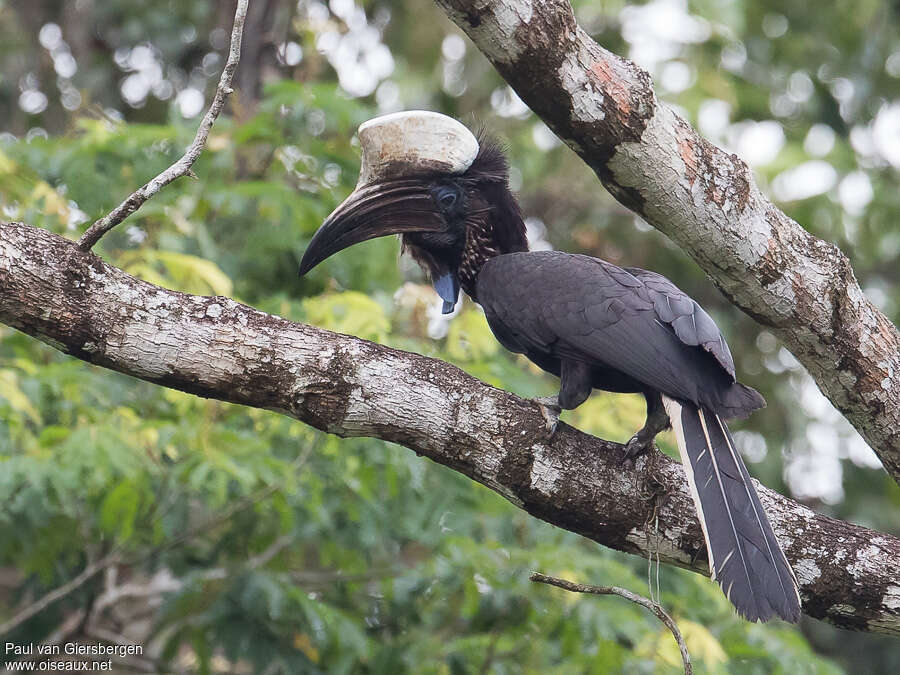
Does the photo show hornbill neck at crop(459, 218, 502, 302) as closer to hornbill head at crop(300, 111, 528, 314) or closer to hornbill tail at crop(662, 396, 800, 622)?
hornbill head at crop(300, 111, 528, 314)

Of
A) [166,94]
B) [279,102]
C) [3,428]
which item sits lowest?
[3,428]

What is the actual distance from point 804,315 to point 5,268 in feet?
6.59

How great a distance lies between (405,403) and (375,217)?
3.11 ft

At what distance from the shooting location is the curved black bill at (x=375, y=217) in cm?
331

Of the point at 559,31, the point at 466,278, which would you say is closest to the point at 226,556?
the point at 466,278

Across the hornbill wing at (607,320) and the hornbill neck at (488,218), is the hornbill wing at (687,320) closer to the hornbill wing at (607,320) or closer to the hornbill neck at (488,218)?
the hornbill wing at (607,320)

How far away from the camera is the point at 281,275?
16.1ft

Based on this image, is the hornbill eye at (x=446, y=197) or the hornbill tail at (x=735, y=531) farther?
the hornbill eye at (x=446, y=197)

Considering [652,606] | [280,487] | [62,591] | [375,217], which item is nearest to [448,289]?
[375,217]

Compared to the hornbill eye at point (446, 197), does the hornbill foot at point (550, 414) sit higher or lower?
lower

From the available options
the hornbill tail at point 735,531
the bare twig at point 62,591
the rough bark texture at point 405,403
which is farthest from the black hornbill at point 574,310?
the bare twig at point 62,591

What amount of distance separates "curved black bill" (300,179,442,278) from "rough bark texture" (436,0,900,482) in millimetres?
843

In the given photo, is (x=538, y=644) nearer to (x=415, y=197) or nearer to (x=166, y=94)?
(x=415, y=197)

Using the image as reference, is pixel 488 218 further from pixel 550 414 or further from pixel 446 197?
pixel 550 414
